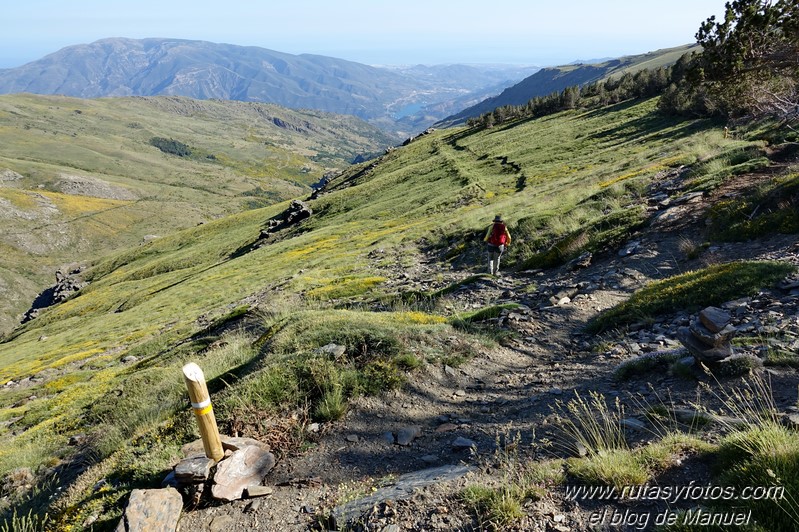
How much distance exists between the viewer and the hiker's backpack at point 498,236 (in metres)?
17.8

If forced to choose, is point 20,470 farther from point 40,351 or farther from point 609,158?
point 609,158

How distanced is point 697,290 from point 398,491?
817cm

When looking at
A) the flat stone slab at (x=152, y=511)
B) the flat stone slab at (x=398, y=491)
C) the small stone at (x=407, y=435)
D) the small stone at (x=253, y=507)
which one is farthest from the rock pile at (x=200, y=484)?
the small stone at (x=407, y=435)

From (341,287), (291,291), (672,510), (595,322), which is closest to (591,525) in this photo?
(672,510)

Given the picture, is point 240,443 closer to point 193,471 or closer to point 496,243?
point 193,471

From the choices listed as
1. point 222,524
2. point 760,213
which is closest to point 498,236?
point 760,213

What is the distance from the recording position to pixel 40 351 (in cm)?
4009

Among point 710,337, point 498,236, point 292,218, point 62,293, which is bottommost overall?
point 62,293

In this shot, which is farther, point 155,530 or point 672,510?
point 155,530

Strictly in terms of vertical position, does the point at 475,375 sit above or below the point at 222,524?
below

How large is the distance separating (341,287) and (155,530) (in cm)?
1705

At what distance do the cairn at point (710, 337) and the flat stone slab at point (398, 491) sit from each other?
13.2ft

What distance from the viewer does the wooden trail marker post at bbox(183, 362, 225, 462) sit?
5.78 m

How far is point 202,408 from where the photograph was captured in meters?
5.83
